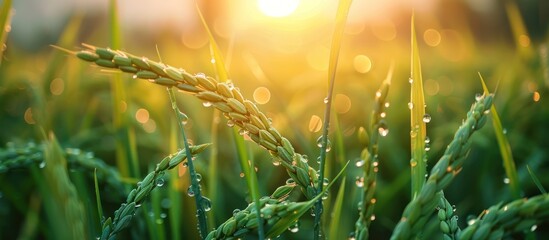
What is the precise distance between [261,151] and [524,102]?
85 centimetres

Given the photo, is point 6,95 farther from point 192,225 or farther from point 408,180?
point 408,180

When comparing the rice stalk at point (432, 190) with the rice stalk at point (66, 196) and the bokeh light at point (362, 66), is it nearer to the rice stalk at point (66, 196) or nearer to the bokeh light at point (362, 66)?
the rice stalk at point (66, 196)

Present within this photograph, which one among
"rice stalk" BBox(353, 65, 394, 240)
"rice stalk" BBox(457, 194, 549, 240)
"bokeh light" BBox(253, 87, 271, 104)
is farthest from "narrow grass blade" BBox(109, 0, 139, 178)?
"bokeh light" BBox(253, 87, 271, 104)

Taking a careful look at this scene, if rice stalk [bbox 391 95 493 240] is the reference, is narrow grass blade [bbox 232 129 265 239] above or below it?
above

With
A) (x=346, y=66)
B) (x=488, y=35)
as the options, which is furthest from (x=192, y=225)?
(x=488, y=35)

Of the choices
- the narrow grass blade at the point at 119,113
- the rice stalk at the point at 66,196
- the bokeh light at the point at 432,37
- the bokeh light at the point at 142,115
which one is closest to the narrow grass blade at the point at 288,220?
the rice stalk at the point at 66,196

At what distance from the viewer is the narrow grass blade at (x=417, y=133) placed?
727 mm

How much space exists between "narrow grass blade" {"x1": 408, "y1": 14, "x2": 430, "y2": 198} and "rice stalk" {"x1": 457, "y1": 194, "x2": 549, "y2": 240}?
0.12 m

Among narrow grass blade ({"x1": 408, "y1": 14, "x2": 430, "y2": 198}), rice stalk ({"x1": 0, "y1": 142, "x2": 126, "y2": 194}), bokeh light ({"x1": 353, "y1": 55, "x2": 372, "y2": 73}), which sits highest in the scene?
Answer: bokeh light ({"x1": 353, "y1": 55, "x2": 372, "y2": 73})

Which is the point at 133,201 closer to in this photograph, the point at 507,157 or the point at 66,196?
the point at 66,196

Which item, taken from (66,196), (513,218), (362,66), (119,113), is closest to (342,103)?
(362,66)

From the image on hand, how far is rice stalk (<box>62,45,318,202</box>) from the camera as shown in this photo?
61cm

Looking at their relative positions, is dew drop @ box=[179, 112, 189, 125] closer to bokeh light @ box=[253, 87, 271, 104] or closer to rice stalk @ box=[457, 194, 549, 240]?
rice stalk @ box=[457, 194, 549, 240]

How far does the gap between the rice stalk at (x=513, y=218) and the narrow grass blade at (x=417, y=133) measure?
12 centimetres
